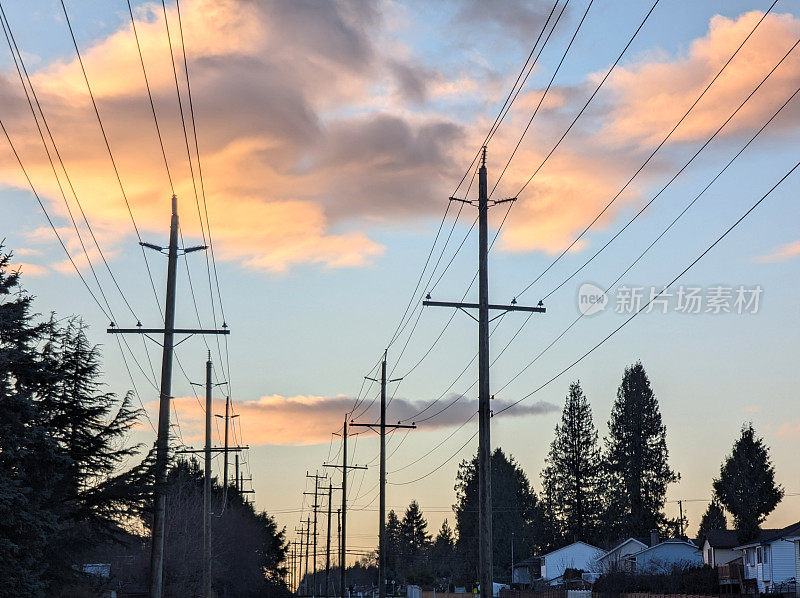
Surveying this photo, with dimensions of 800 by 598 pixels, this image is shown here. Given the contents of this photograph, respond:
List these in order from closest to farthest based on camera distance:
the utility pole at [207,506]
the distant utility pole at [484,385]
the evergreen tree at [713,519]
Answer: the distant utility pole at [484,385], the utility pole at [207,506], the evergreen tree at [713,519]

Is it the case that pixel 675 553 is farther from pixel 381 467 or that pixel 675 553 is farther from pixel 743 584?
pixel 381 467

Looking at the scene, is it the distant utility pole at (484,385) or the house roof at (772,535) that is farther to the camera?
the house roof at (772,535)

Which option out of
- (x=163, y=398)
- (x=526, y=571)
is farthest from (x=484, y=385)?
(x=526, y=571)

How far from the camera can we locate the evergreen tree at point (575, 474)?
383 ft

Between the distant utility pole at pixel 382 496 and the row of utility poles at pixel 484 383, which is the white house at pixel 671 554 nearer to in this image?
the distant utility pole at pixel 382 496

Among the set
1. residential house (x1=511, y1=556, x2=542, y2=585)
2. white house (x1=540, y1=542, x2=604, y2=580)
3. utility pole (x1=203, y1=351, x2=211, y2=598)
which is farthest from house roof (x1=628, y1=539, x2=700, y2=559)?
utility pole (x1=203, y1=351, x2=211, y2=598)

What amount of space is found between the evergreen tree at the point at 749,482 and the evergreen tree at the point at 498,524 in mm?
29101

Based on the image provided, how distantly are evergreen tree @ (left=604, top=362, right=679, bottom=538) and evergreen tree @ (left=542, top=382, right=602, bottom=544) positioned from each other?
5100 mm

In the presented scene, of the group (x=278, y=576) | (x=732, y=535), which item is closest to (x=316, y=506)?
(x=278, y=576)

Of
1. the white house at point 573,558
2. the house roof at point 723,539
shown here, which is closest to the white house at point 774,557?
the house roof at point 723,539

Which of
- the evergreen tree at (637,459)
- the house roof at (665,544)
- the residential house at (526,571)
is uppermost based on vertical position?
the evergreen tree at (637,459)

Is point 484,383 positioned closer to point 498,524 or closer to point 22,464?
point 22,464

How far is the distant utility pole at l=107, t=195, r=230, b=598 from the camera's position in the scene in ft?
97.5

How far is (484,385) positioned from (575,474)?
94.1 m
